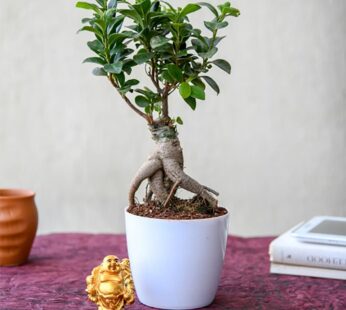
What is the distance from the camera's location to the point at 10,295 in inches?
40.6

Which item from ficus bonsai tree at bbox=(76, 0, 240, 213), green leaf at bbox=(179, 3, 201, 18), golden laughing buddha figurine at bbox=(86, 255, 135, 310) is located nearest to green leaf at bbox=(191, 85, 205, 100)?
ficus bonsai tree at bbox=(76, 0, 240, 213)

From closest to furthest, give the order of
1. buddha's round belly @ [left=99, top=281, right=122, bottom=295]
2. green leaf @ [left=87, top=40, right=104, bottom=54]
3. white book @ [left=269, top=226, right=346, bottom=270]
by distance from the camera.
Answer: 1. buddha's round belly @ [left=99, top=281, right=122, bottom=295]
2. green leaf @ [left=87, top=40, right=104, bottom=54]
3. white book @ [left=269, top=226, right=346, bottom=270]

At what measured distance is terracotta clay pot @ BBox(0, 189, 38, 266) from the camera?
121cm

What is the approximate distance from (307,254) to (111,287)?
474mm

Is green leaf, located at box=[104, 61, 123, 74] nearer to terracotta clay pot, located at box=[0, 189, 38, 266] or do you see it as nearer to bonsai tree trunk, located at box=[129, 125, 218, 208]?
bonsai tree trunk, located at box=[129, 125, 218, 208]

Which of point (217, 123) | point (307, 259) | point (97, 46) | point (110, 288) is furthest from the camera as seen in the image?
point (217, 123)

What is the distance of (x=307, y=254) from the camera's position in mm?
1207

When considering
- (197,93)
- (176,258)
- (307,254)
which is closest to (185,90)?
(197,93)

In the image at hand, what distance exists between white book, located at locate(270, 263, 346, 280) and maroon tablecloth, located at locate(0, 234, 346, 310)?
20 mm

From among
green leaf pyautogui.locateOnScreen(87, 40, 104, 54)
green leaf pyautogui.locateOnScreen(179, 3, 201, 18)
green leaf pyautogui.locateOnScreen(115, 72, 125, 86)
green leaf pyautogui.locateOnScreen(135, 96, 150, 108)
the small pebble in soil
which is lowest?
the small pebble in soil

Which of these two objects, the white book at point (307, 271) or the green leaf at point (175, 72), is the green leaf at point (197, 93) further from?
the white book at point (307, 271)

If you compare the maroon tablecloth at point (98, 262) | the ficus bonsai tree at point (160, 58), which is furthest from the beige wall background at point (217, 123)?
the ficus bonsai tree at point (160, 58)

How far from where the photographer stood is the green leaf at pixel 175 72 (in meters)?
0.98

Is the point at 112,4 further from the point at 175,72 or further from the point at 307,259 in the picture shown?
the point at 307,259
